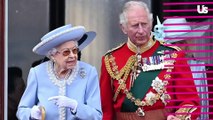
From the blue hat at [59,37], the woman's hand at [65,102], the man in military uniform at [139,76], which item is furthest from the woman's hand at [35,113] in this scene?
the man in military uniform at [139,76]

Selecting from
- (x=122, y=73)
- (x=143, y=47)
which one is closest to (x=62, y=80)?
(x=122, y=73)

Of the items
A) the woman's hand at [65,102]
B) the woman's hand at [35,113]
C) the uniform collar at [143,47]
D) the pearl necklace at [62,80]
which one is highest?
the uniform collar at [143,47]

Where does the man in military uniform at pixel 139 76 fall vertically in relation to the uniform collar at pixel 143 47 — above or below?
below

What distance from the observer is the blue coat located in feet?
11.6

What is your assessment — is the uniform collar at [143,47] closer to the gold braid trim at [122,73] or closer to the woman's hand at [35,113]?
the gold braid trim at [122,73]

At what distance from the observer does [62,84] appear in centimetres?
356

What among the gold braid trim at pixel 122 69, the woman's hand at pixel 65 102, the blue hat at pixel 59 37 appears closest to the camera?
the woman's hand at pixel 65 102

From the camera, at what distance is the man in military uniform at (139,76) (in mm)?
3750

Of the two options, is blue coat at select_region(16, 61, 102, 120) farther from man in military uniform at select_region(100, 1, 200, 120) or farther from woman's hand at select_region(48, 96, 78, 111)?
man in military uniform at select_region(100, 1, 200, 120)

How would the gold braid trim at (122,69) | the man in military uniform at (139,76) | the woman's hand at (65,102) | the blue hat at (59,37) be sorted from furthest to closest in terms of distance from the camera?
the gold braid trim at (122,69)
the man in military uniform at (139,76)
the blue hat at (59,37)
the woman's hand at (65,102)

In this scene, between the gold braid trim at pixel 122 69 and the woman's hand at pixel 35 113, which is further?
the gold braid trim at pixel 122 69

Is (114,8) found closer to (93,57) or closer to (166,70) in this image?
(93,57)

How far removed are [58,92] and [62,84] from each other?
0.05 m

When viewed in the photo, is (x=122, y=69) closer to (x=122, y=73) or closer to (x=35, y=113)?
(x=122, y=73)
